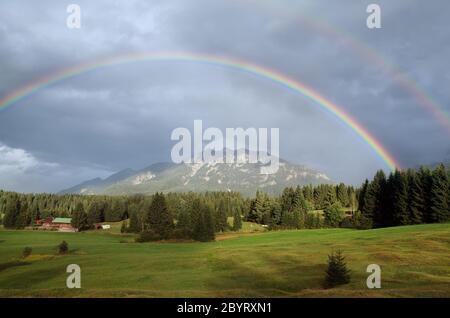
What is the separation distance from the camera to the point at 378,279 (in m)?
34.5

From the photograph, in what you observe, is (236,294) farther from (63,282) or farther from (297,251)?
(297,251)

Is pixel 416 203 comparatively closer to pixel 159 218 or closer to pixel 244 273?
pixel 159 218

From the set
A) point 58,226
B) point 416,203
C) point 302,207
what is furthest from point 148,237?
point 58,226

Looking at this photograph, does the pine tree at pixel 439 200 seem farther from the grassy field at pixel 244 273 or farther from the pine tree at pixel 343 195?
the pine tree at pixel 343 195

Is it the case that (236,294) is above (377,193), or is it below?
below

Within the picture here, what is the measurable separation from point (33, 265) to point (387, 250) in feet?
161

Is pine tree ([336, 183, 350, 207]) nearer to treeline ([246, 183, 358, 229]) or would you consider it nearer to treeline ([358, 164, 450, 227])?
treeline ([246, 183, 358, 229])

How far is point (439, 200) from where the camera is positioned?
91.6m

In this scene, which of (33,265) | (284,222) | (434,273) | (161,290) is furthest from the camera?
(284,222)

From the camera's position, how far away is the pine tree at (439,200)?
3580 inches

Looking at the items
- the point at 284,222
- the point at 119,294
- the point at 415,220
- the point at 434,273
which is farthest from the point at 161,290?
the point at 284,222

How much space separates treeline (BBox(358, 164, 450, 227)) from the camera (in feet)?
301

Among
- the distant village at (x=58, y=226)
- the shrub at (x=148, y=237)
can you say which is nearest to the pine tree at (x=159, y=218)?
the shrub at (x=148, y=237)
